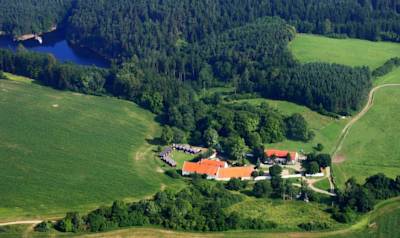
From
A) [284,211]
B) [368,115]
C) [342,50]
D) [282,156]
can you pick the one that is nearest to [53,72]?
[282,156]

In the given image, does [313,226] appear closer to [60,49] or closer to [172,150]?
[172,150]

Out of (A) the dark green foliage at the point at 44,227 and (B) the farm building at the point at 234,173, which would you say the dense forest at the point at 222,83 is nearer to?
(B) the farm building at the point at 234,173

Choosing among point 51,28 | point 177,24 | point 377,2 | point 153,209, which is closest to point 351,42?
point 377,2

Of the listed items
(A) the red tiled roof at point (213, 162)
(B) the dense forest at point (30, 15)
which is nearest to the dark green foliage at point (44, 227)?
(A) the red tiled roof at point (213, 162)

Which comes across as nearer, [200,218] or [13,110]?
[200,218]

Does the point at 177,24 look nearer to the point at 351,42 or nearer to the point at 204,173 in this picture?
the point at 351,42
